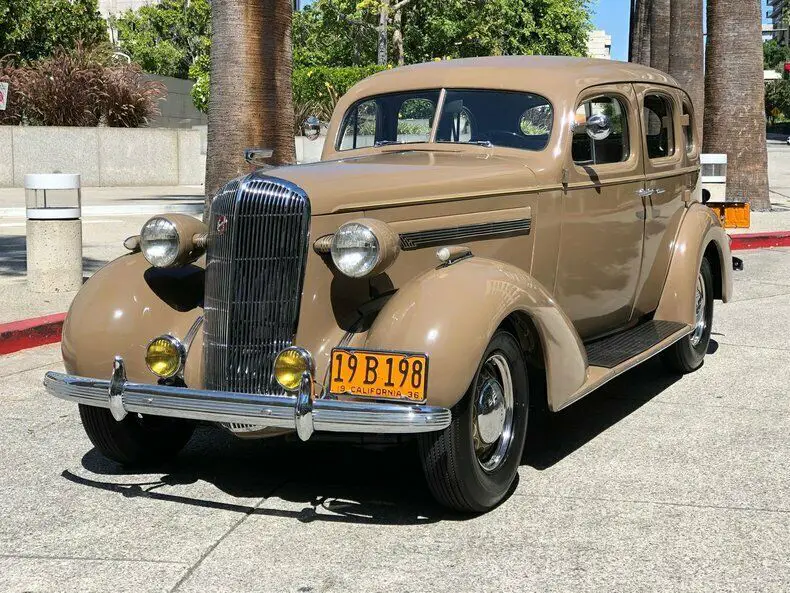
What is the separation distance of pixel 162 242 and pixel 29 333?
362 centimetres

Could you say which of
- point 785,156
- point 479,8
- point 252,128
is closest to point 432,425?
point 252,128

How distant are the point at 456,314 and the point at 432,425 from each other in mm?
487

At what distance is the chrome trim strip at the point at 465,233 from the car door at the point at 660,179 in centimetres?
150

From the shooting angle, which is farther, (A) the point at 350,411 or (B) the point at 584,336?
(B) the point at 584,336

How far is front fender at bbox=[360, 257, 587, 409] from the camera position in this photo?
169 inches

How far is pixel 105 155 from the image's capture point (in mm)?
24344

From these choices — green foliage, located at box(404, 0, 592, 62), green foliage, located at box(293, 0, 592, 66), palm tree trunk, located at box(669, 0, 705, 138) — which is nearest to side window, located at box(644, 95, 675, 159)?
palm tree trunk, located at box(669, 0, 705, 138)

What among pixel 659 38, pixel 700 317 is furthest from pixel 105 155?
pixel 700 317

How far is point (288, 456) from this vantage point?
546cm

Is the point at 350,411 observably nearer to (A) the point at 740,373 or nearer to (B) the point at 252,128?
(A) the point at 740,373

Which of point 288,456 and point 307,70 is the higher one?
point 307,70

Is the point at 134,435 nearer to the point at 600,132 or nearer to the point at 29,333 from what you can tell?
the point at 600,132

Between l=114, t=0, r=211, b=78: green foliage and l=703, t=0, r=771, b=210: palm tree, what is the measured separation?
52480 mm

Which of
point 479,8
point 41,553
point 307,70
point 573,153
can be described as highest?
point 479,8
